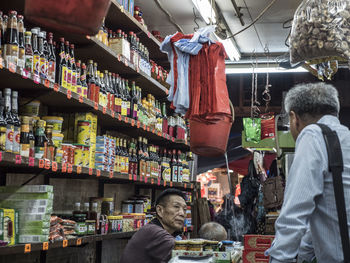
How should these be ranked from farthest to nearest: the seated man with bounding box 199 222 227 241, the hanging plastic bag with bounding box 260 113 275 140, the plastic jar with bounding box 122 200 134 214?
the hanging plastic bag with bounding box 260 113 275 140
the plastic jar with bounding box 122 200 134 214
the seated man with bounding box 199 222 227 241

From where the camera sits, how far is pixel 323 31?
3.15 m

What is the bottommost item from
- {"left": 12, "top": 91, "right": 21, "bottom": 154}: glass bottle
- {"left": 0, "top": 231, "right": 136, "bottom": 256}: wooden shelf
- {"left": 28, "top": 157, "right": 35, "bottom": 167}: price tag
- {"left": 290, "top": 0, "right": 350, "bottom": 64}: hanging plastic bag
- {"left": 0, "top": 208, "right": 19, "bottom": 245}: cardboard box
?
{"left": 0, "top": 231, "right": 136, "bottom": 256}: wooden shelf

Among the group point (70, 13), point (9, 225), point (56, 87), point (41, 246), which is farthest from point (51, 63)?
point (70, 13)

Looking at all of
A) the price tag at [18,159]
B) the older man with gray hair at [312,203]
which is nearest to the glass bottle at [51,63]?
the price tag at [18,159]

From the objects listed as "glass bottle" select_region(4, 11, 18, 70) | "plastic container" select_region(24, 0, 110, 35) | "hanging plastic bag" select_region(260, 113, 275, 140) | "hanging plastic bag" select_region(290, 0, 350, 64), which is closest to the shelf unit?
"glass bottle" select_region(4, 11, 18, 70)

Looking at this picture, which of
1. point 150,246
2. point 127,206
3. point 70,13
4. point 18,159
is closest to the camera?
point 70,13

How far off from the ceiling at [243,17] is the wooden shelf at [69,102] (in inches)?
65.0

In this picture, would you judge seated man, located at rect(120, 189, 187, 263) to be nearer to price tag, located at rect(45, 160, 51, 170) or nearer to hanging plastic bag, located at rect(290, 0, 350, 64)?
price tag, located at rect(45, 160, 51, 170)

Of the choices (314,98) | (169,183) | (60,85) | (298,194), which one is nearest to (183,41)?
(60,85)

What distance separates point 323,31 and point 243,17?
4343 mm

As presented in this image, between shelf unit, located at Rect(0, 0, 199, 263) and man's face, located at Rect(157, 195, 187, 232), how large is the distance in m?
0.62

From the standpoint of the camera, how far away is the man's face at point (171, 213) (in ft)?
14.3

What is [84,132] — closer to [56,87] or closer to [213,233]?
[56,87]

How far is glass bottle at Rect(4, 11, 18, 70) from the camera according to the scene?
3.34 metres
